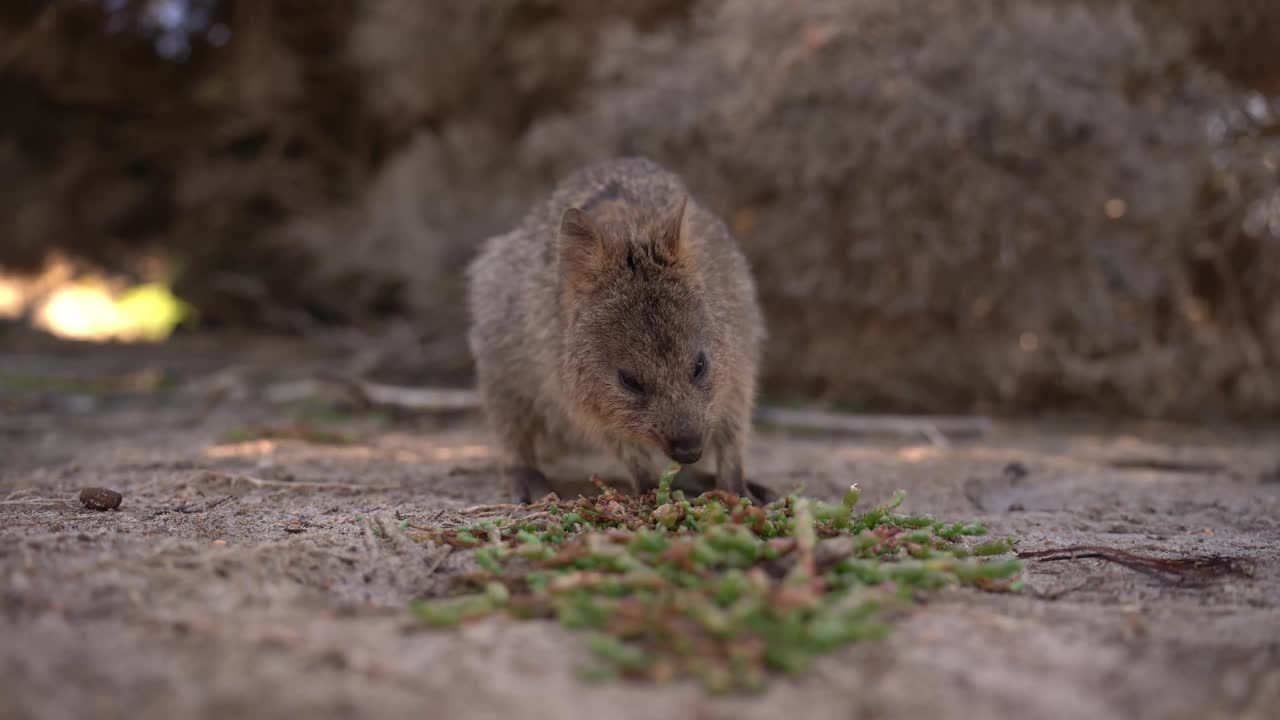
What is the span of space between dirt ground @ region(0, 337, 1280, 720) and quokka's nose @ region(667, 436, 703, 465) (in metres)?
1.01

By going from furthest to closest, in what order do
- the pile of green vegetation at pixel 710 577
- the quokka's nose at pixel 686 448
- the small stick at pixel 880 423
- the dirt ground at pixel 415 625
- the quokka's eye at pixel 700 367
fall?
the small stick at pixel 880 423
the quokka's eye at pixel 700 367
the quokka's nose at pixel 686 448
the pile of green vegetation at pixel 710 577
the dirt ground at pixel 415 625

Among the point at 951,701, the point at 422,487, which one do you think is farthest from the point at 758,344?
the point at 951,701

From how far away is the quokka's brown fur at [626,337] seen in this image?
13.7 feet

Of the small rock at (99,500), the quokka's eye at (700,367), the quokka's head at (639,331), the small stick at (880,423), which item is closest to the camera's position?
the small rock at (99,500)

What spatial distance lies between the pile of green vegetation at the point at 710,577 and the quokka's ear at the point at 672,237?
1.15 meters

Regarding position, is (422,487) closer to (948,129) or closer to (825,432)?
(825,432)

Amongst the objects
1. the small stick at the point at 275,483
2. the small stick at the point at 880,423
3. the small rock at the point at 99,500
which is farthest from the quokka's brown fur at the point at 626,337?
the small stick at the point at 880,423

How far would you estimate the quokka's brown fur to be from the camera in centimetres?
417

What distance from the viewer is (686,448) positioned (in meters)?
3.97

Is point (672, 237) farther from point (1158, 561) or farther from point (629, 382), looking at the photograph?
point (1158, 561)

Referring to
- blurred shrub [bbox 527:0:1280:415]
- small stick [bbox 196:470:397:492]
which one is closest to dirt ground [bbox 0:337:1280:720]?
small stick [bbox 196:470:397:492]

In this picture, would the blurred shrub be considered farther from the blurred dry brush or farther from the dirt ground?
the dirt ground

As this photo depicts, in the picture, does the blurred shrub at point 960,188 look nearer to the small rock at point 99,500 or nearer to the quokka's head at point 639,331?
the quokka's head at point 639,331

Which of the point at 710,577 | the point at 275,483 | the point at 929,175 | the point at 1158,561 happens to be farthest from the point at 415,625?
the point at 929,175
